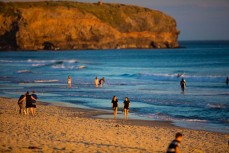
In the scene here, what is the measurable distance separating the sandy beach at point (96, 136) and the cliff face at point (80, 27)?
13550 centimetres

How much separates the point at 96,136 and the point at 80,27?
147 meters

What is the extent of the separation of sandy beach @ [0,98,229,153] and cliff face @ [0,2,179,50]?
13550 centimetres

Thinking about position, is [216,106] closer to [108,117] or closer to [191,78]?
[108,117]

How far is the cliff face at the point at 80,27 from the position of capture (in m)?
154

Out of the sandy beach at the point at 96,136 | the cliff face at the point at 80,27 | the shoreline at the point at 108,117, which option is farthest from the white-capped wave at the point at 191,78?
the cliff face at the point at 80,27

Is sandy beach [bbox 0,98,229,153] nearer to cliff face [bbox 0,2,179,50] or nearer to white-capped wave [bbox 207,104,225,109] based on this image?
white-capped wave [bbox 207,104,225,109]

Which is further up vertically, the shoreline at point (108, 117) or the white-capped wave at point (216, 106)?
the white-capped wave at point (216, 106)

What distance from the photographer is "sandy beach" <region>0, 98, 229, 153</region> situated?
1308 centimetres

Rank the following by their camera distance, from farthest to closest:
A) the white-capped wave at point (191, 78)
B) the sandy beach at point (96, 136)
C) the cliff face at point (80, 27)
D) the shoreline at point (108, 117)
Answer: the cliff face at point (80, 27), the white-capped wave at point (191, 78), the shoreline at point (108, 117), the sandy beach at point (96, 136)

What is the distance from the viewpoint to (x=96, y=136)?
1514cm

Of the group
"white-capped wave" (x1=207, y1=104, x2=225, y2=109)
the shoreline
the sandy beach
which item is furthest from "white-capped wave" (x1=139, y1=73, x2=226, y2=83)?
the sandy beach

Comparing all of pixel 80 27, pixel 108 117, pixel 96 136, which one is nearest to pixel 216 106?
pixel 108 117

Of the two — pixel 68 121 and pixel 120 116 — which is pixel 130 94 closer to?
pixel 120 116

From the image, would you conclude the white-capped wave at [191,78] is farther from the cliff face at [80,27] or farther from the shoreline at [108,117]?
the cliff face at [80,27]
